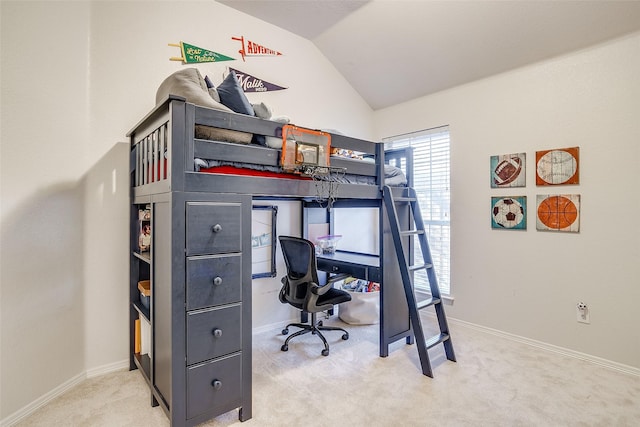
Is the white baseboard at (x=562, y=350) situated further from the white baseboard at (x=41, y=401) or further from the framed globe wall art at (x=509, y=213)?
the white baseboard at (x=41, y=401)

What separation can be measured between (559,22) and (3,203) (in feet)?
12.5

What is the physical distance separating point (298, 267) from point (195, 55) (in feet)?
6.34

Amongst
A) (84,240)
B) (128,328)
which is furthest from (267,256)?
(84,240)

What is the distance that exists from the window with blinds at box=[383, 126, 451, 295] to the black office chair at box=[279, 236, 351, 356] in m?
1.29

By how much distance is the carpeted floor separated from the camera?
5.67 ft

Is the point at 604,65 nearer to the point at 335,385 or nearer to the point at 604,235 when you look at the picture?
the point at 604,235

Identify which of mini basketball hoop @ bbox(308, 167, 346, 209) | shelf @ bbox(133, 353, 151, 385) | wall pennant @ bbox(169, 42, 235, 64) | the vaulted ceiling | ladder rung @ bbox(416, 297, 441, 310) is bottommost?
shelf @ bbox(133, 353, 151, 385)

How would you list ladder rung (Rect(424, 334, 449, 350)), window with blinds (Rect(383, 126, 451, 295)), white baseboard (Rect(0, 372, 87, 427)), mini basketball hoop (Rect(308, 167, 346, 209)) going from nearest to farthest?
1. white baseboard (Rect(0, 372, 87, 427))
2. mini basketball hoop (Rect(308, 167, 346, 209))
3. ladder rung (Rect(424, 334, 449, 350))
4. window with blinds (Rect(383, 126, 451, 295))

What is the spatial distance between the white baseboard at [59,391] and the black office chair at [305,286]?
1.21 metres

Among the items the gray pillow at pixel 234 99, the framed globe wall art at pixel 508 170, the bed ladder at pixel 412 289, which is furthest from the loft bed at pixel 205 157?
the framed globe wall art at pixel 508 170

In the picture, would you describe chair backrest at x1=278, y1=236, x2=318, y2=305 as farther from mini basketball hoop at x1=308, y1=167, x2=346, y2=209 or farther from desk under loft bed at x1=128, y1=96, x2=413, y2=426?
desk under loft bed at x1=128, y1=96, x2=413, y2=426

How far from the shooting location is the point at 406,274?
2.37 meters

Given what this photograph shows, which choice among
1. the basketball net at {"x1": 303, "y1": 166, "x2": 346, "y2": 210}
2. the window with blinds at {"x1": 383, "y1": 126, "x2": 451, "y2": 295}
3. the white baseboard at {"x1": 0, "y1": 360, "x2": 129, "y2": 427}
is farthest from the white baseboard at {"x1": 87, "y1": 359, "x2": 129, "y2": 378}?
the window with blinds at {"x1": 383, "y1": 126, "x2": 451, "y2": 295}

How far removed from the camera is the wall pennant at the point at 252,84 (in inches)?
110
